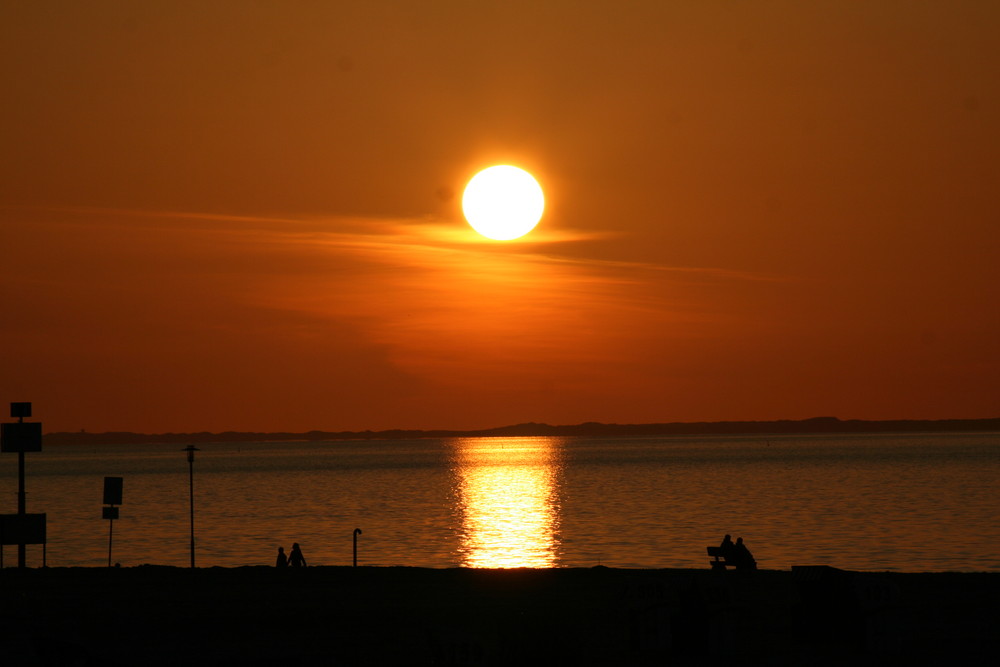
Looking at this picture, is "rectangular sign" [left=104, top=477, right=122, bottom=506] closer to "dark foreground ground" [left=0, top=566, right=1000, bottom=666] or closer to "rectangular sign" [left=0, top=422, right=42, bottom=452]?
"rectangular sign" [left=0, top=422, right=42, bottom=452]

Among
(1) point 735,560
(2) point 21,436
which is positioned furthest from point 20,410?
(1) point 735,560

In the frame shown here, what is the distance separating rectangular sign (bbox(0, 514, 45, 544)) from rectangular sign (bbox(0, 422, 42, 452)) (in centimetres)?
271

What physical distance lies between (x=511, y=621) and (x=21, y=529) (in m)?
22.8

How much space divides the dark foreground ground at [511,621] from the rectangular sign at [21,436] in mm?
5534

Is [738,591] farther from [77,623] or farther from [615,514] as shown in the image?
[615,514]

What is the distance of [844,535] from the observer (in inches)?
2968

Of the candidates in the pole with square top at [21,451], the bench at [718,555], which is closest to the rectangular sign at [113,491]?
the pole with square top at [21,451]

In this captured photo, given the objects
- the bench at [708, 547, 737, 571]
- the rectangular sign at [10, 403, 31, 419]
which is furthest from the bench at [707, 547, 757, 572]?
the rectangular sign at [10, 403, 31, 419]

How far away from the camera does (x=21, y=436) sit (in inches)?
1479

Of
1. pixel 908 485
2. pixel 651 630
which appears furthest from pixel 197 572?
pixel 908 485

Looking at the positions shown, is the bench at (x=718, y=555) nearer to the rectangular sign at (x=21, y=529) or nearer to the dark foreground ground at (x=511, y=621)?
the dark foreground ground at (x=511, y=621)

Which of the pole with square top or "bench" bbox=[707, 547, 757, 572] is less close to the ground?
the pole with square top

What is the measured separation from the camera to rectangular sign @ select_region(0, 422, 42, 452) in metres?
37.4

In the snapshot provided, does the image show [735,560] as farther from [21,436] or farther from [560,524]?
[560,524]
